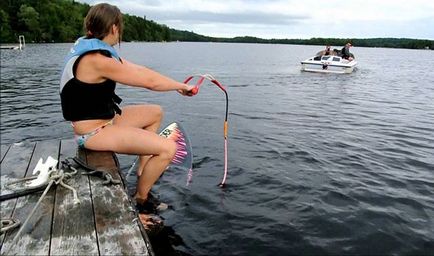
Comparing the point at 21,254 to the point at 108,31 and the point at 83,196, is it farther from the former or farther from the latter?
the point at 108,31

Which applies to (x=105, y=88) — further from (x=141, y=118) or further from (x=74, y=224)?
(x=74, y=224)

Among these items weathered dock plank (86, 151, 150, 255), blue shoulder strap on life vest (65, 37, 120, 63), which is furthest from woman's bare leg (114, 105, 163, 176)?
blue shoulder strap on life vest (65, 37, 120, 63)

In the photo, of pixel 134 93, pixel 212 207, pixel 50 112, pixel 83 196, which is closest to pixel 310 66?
pixel 134 93

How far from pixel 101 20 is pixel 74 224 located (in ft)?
7.75

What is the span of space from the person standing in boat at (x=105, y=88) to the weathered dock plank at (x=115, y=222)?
0.50m

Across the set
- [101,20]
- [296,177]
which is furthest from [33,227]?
[296,177]

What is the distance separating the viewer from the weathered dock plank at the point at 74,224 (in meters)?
3.04

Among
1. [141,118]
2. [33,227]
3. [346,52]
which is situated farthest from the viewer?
[346,52]

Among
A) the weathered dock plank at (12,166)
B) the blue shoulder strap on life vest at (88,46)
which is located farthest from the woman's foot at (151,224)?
the blue shoulder strap on life vest at (88,46)

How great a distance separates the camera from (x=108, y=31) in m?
4.57

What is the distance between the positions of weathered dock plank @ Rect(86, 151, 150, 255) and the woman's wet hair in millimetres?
1684

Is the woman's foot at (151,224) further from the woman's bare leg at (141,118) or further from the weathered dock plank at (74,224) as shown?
the weathered dock plank at (74,224)

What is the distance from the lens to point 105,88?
15.5 feet

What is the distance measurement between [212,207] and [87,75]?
9.35 feet
